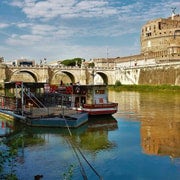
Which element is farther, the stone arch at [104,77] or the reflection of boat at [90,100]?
the stone arch at [104,77]

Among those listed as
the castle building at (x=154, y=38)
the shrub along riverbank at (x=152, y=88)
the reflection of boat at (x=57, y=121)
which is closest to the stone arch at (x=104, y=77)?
the castle building at (x=154, y=38)

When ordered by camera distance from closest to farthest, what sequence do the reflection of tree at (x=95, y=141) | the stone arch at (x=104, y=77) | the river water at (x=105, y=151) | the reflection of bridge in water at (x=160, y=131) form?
the river water at (x=105, y=151) → the reflection of bridge in water at (x=160, y=131) → the reflection of tree at (x=95, y=141) → the stone arch at (x=104, y=77)

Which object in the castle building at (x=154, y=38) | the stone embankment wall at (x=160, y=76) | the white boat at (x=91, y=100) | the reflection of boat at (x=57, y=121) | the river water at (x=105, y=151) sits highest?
the castle building at (x=154, y=38)

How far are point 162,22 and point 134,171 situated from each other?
272 ft

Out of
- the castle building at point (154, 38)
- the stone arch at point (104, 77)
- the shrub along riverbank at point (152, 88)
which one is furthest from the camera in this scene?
the castle building at point (154, 38)

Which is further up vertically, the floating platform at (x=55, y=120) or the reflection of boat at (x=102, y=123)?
the floating platform at (x=55, y=120)

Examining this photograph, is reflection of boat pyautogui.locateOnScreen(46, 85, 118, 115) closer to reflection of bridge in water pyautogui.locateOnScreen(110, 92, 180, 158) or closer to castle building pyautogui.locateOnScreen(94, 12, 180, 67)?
reflection of bridge in water pyautogui.locateOnScreen(110, 92, 180, 158)

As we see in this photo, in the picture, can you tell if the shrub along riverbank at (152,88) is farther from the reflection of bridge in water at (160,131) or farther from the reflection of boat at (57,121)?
the reflection of boat at (57,121)

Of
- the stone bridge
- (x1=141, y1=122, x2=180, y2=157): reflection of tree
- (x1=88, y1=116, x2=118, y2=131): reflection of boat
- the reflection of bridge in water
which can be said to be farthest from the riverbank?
(x1=141, y1=122, x2=180, y2=157): reflection of tree

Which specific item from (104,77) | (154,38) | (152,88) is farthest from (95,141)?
(154,38)

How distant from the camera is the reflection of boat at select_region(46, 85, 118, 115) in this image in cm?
2510

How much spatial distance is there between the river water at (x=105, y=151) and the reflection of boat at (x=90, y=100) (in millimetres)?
1392

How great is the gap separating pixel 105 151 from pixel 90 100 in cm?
1094

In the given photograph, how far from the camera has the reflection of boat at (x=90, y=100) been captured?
25.1 metres
